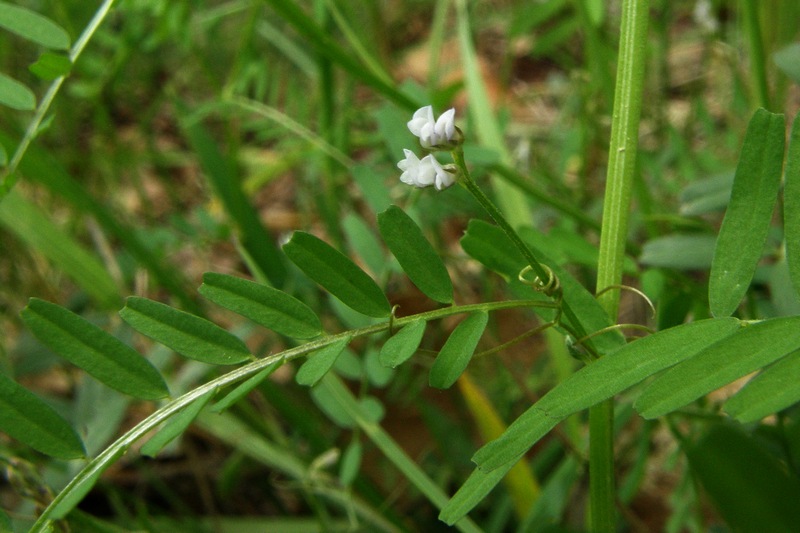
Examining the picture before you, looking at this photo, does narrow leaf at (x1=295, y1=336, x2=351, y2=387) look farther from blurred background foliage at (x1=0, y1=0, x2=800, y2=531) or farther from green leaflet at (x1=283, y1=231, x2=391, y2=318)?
blurred background foliage at (x1=0, y1=0, x2=800, y2=531)

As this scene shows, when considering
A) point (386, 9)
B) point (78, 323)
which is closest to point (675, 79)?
point (386, 9)

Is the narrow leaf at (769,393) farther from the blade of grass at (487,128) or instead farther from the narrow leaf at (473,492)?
the blade of grass at (487,128)

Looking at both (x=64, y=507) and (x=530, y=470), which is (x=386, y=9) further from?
(x=64, y=507)

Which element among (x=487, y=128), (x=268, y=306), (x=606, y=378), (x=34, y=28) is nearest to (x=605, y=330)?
(x=606, y=378)

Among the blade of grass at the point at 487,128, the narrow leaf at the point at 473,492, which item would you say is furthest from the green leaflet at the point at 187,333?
the blade of grass at the point at 487,128

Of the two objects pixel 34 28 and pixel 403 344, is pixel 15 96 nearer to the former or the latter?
pixel 34 28

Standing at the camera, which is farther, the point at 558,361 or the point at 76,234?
the point at 76,234
